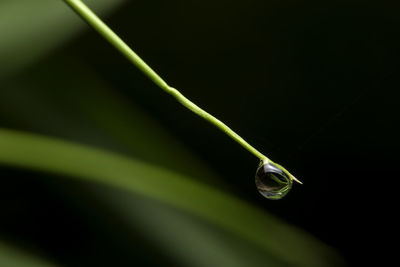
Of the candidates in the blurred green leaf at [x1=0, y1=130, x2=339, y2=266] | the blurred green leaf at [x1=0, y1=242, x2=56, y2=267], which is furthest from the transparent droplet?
the blurred green leaf at [x1=0, y1=242, x2=56, y2=267]

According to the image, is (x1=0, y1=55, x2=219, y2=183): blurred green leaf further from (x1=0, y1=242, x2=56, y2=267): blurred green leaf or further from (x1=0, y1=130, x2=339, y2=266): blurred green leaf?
(x1=0, y1=242, x2=56, y2=267): blurred green leaf

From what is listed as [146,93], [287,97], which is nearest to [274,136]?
[287,97]

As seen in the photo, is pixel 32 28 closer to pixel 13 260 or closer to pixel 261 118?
pixel 13 260

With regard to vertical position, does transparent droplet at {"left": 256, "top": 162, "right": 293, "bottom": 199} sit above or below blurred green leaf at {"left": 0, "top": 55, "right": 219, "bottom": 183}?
below

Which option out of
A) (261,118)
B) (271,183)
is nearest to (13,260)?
(271,183)

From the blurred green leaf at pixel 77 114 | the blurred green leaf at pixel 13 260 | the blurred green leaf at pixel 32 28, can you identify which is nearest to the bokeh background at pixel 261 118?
the blurred green leaf at pixel 77 114

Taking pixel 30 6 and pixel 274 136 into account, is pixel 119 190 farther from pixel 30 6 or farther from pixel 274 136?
pixel 274 136
